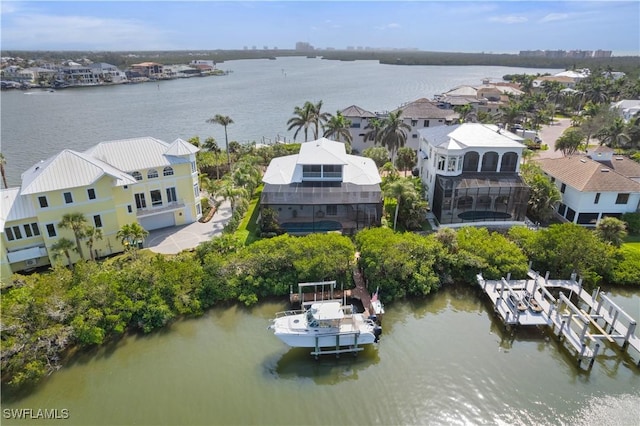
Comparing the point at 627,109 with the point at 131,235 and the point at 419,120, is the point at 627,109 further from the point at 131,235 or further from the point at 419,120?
the point at 131,235

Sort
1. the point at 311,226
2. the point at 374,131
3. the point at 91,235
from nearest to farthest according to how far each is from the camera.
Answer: the point at 91,235 < the point at 311,226 < the point at 374,131

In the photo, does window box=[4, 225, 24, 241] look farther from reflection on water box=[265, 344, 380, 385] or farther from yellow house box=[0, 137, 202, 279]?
reflection on water box=[265, 344, 380, 385]

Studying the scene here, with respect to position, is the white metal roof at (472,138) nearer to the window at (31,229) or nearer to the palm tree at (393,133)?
the palm tree at (393,133)

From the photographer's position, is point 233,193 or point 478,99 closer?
point 233,193

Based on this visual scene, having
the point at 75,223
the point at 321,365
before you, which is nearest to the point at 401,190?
the point at 321,365

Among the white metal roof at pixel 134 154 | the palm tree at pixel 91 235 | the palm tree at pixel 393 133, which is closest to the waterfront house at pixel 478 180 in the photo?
the palm tree at pixel 393 133

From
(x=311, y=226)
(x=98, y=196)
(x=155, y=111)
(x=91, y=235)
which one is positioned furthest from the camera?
(x=155, y=111)

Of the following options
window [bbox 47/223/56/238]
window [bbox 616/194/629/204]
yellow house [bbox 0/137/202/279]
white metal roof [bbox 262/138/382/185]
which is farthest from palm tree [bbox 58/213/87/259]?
window [bbox 616/194/629/204]
